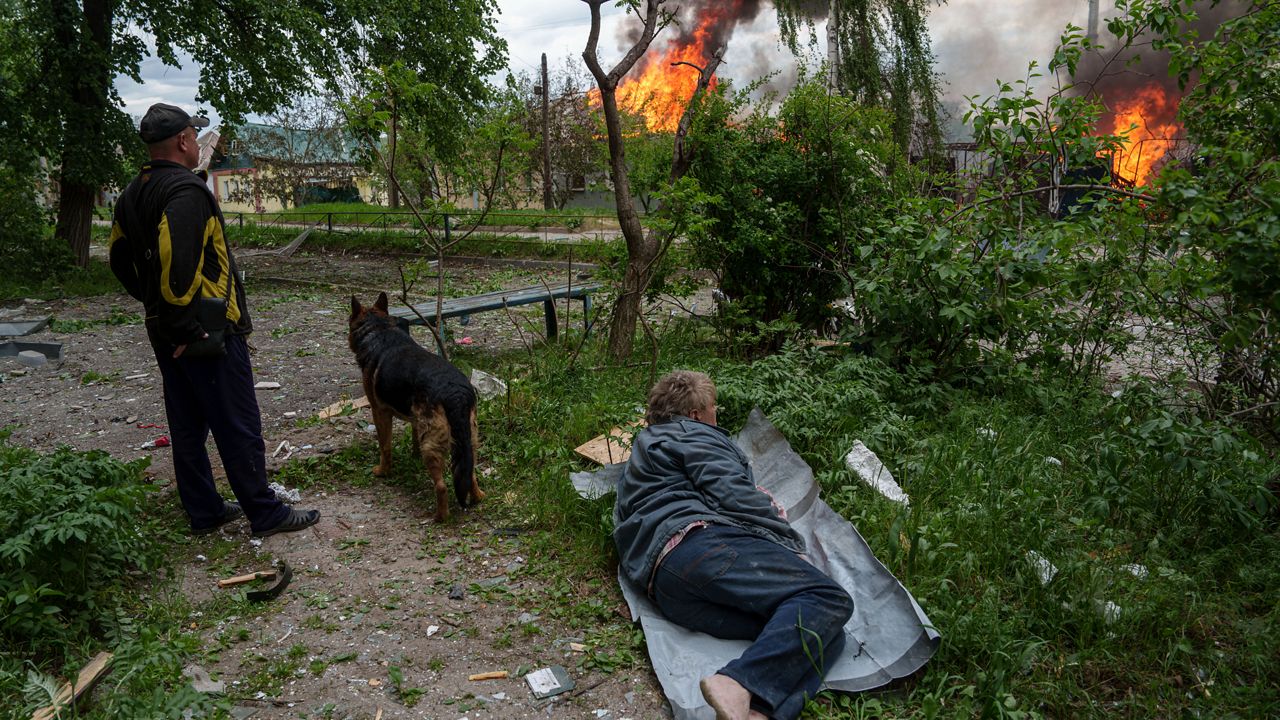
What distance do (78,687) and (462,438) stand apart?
2.06m

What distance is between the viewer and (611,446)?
5.26 m

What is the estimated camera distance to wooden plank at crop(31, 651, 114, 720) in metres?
2.73

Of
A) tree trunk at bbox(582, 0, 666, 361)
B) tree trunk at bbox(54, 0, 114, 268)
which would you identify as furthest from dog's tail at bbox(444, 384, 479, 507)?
tree trunk at bbox(54, 0, 114, 268)

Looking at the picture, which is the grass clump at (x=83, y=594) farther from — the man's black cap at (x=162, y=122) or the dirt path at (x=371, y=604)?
the man's black cap at (x=162, y=122)

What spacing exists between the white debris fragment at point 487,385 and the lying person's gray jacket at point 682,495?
2.77 metres

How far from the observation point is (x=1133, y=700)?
296 cm

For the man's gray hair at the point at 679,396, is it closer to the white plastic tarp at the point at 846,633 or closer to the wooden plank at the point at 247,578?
the white plastic tarp at the point at 846,633

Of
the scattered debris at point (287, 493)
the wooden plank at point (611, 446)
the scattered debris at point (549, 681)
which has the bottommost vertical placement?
the scattered debris at point (549, 681)

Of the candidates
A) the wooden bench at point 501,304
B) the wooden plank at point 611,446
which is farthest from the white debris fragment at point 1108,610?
the wooden bench at point 501,304

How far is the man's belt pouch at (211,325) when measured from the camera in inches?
158

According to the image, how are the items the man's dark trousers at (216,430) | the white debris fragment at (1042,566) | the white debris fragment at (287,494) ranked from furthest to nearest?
the white debris fragment at (287,494)
the man's dark trousers at (216,430)
the white debris fragment at (1042,566)

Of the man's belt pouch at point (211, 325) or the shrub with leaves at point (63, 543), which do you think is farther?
the man's belt pouch at point (211, 325)

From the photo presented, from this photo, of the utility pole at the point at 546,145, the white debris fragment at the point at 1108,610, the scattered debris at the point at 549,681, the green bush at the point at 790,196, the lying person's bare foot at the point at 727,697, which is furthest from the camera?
the utility pole at the point at 546,145

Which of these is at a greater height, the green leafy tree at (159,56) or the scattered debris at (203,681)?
the green leafy tree at (159,56)
